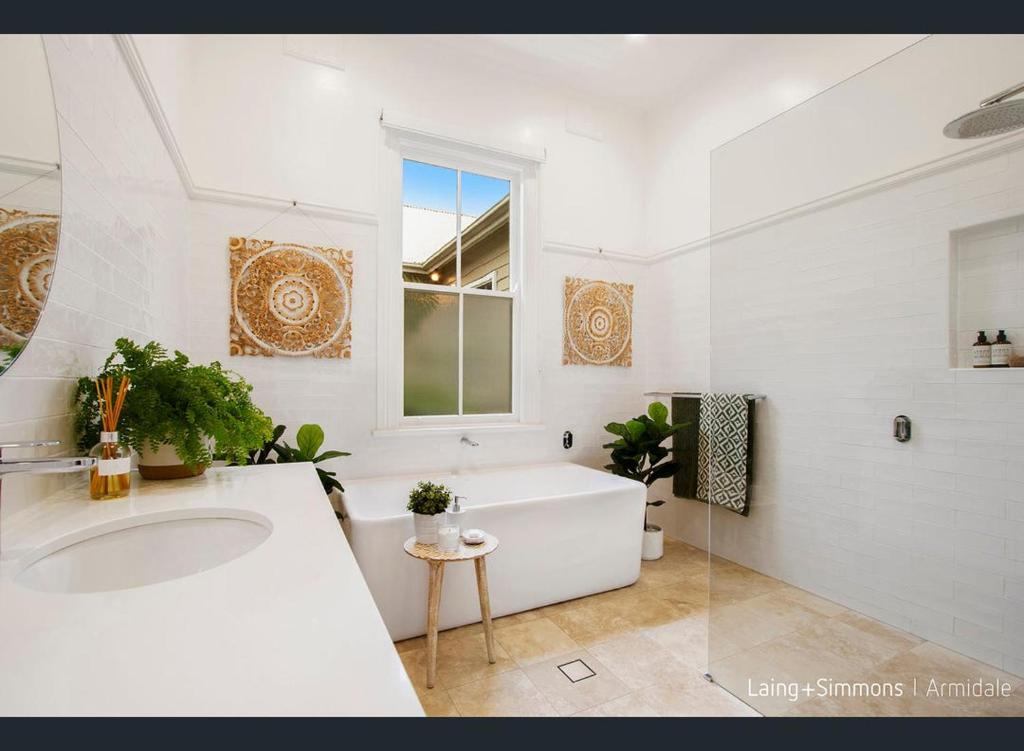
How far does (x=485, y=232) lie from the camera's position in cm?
364

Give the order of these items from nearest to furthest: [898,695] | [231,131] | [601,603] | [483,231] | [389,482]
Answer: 1. [898,695]
2. [601,603]
3. [231,131]
4. [389,482]
5. [483,231]

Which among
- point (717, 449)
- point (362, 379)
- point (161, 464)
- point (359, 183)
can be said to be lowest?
point (717, 449)

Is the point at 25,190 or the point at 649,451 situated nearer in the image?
the point at 25,190

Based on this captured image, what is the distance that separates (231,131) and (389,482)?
2191mm

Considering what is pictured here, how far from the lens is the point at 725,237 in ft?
7.91

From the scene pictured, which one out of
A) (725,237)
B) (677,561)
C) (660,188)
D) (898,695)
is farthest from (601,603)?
(660,188)

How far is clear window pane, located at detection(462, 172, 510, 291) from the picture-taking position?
3564 mm

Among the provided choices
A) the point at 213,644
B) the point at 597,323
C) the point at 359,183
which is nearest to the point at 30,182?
the point at 213,644

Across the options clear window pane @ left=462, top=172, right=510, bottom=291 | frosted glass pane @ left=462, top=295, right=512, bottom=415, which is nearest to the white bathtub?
frosted glass pane @ left=462, top=295, right=512, bottom=415

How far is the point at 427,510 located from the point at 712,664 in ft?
4.27

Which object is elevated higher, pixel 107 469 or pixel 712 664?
pixel 107 469

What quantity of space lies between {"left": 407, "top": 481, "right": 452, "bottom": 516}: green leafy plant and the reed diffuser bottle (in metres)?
1.02

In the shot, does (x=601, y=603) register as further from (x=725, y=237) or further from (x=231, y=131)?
(x=231, y=131)

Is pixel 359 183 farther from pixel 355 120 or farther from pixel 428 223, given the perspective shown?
pixel 428 223
